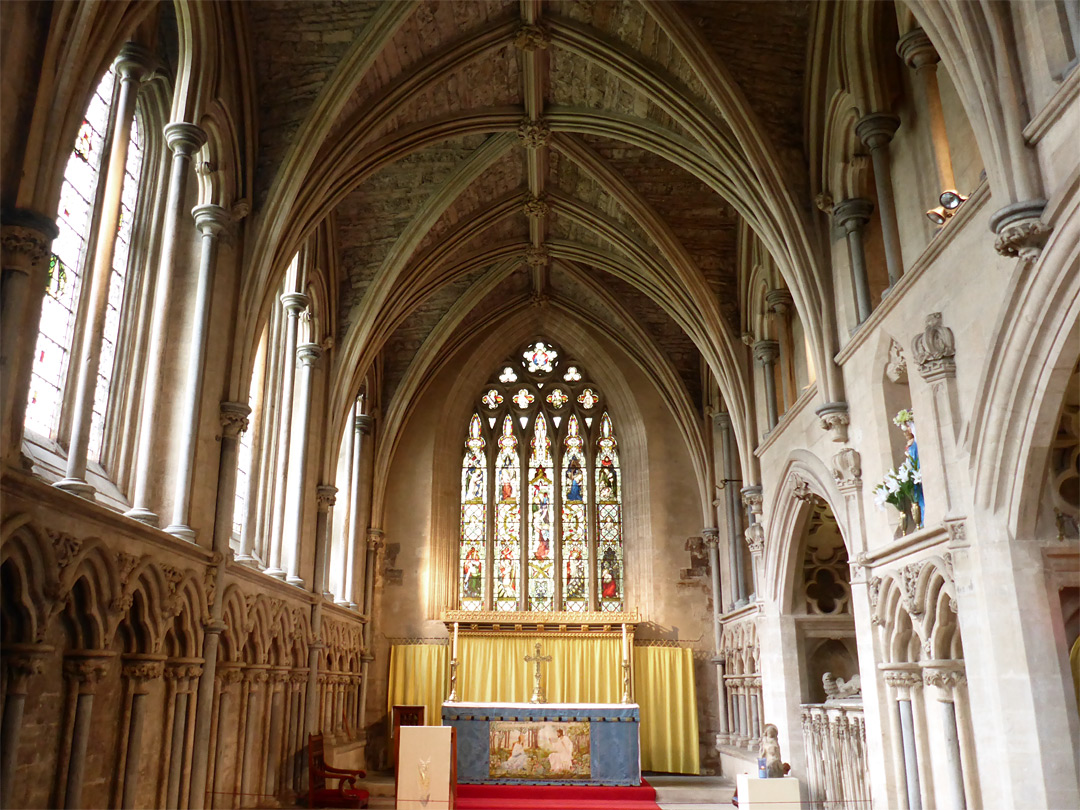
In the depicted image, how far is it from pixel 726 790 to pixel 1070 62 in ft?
37.6

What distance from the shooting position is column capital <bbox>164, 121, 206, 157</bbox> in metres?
9.14

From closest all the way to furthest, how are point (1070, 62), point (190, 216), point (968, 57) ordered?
point (1070, 62) < point (968, 57) < point (190, 216)

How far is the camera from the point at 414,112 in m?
12.6

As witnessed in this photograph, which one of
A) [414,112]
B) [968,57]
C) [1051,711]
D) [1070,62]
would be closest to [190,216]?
[414,112]

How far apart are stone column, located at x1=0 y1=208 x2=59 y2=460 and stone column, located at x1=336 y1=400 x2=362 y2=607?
33.1ft

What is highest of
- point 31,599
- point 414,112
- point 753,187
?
point 414,112

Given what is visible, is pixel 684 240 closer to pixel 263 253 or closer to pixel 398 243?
pixel 398 243

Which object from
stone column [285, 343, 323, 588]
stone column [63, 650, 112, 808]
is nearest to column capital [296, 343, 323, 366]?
stone column [285, 343, 323, 588]

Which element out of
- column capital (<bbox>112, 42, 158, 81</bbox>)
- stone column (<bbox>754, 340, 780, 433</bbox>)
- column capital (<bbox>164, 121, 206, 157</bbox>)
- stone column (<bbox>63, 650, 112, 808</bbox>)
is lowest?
stone column (<bbox>63, 650, 112, 808</bbox>)

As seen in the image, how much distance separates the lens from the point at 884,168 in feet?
30.7

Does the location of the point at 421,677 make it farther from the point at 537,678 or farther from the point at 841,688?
the point at 841,688

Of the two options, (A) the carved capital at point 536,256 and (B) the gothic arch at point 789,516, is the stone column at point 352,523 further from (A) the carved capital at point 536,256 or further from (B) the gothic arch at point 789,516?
(B) the gothic arch at point 789,516

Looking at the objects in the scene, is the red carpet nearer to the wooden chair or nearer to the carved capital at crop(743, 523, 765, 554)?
the wooden chair

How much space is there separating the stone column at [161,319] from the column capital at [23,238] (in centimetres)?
311
